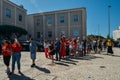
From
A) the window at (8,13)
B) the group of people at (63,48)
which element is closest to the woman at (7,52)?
the group of people at (63,48)

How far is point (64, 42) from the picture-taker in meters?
15.7

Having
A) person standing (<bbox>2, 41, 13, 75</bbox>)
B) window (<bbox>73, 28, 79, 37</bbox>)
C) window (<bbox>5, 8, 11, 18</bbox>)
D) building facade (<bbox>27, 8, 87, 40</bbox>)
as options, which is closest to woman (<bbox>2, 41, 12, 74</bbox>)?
person standing (<bbox>2, 41, 13, 75</bbox>)

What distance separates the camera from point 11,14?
33.7 meters

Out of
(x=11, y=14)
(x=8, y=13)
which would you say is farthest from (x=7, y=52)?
(x=11, y=14)

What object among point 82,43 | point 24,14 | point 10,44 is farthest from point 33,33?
point 10,44

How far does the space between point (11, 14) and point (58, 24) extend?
11.7 meters

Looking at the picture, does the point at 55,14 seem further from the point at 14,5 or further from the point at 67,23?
the point at 14,5

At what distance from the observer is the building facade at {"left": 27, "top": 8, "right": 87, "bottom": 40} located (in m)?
39.8

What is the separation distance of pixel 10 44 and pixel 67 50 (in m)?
7.93

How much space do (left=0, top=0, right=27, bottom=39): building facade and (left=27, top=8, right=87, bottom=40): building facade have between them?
6084 millimetres

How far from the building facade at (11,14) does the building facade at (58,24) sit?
20.0 feet

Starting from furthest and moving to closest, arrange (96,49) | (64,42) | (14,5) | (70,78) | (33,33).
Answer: (33,33) → (14,5) → (96,49) → (64,42) → (70,78)

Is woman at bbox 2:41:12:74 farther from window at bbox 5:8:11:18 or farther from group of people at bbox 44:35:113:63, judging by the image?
window at bbox 5:8:11:18

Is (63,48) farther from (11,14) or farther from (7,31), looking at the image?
(11,14)
